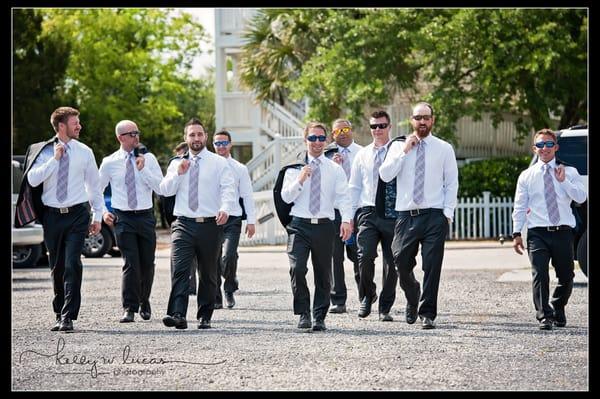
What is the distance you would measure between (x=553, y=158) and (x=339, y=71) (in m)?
17.1

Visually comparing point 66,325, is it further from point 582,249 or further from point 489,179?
point 489,179

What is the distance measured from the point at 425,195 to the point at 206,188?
2.05 metres

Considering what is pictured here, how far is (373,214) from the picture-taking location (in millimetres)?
12633

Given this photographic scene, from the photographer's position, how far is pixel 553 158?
39.8 feet

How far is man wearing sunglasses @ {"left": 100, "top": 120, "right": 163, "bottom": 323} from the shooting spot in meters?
12.8

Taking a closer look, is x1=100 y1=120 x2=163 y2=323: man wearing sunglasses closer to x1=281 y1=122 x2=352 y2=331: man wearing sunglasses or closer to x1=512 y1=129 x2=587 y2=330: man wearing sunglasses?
x1=281 y1=122 x2=352 y2=331: man wearing sunglasses

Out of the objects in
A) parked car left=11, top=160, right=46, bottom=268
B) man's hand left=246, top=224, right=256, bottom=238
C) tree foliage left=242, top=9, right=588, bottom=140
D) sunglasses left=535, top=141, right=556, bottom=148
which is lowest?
parked car left=11, top=160, right=46, bottom=268

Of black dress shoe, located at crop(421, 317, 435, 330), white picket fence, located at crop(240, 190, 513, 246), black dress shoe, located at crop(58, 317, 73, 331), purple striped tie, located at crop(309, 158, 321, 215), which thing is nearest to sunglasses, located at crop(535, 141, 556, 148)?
black dress shoe, located at crop(421, 317, 435, 330)

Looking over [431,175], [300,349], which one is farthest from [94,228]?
[431,175]

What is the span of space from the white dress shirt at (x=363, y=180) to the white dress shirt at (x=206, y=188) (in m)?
1.39

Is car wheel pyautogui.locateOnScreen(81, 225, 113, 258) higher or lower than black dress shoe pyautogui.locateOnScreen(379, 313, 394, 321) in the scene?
higher

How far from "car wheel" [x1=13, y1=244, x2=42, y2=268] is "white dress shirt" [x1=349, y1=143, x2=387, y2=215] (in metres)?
10.6

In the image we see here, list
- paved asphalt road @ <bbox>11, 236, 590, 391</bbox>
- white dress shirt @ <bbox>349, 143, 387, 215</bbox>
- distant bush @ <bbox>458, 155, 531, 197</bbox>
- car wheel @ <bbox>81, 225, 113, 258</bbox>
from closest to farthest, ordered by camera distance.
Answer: paved asphalt road @ <bbox>11, 236, 590, 391</bbox> < white dress shirt @ <bbox>349, 143, 387, 215</bbox> < car wheel @ <bbox>81, 225, 113, 258</bbox> < distant bush @ <bbox>458, 155, 531, 197</bbox>
